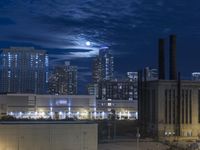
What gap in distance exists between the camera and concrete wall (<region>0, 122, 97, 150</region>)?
57.2 meters

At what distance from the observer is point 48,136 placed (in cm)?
5916

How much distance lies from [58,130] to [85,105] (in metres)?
69.0

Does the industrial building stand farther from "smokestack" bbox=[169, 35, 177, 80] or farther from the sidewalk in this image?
the sidewalk

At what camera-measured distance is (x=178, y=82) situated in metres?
96.2

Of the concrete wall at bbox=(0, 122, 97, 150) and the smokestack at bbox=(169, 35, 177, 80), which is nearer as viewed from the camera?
the concrete wall at bbox=(0, 122, 97, 150)

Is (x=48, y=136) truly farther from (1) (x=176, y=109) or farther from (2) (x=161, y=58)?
(2) (x=161, y=58)

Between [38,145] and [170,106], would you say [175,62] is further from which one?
[38,145]

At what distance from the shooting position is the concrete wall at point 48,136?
5716cm

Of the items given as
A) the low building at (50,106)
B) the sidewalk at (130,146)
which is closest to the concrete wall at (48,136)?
the sidewalk at (130,146)

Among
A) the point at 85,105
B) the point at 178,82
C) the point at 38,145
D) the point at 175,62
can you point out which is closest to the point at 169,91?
the point at 178,82

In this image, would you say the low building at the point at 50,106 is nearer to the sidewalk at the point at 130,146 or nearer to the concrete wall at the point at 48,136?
the sidewalk at the point at 130,146

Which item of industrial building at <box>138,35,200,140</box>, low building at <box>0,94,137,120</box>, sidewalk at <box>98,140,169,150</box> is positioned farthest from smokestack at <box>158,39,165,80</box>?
low building at <box>0,94,137,120</box>

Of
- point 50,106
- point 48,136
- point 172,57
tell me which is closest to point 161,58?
point 172,57

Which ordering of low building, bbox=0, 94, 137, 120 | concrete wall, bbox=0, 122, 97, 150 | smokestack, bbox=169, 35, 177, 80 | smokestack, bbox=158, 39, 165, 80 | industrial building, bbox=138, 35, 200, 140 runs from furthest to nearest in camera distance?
low building, bbox=0, 94, 137, 120 < smokestack, bbox=158, 39, 165, 80 < smokestack, bbox=169, 35, 177, 80 < industrial building, bbox=138, 35, 200, 140 < concrete wall, bbox=0, 122, 97, 150
